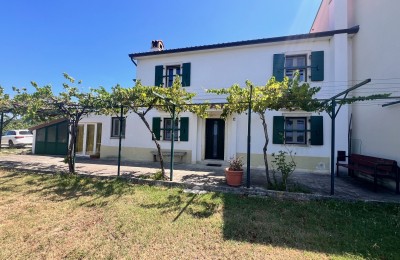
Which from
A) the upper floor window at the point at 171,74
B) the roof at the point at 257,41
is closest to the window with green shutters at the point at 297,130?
the roof at the point at 257,41

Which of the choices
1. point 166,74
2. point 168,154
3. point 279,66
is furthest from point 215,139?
point 279,66

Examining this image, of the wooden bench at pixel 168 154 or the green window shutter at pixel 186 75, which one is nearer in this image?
the wooden bench at pixel 168 154

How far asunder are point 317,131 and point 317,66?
2933mm

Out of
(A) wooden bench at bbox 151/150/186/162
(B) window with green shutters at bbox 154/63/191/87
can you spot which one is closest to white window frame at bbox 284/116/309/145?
(A) wooden bench at bbox 151/150/186/162

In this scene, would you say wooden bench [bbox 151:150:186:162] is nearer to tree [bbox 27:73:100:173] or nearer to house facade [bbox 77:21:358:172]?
house facade [bbox 77:21:358:172]

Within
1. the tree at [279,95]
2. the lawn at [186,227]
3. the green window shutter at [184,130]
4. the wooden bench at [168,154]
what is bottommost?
the lawn at [186,227]

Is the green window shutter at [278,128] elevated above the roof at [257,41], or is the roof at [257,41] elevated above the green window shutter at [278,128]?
the roof at [257,41]

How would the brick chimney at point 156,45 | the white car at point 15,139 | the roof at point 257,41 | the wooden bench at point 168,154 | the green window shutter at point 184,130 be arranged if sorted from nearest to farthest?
the roof at point 257,41
the wooden bench at point 168,154
the green window shutter at point 184,130
the brick chimney at point 156,45
the white car at point 15,139

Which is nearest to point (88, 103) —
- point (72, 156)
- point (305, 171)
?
point (72, 156)

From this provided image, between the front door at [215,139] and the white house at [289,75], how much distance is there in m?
0.05

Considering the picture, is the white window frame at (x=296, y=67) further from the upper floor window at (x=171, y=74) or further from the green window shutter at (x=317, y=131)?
the upper floor window at (x=171, y=74)

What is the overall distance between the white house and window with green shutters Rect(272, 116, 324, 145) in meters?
0.04

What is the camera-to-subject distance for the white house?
24.1ft

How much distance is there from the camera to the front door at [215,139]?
10.8 meters
